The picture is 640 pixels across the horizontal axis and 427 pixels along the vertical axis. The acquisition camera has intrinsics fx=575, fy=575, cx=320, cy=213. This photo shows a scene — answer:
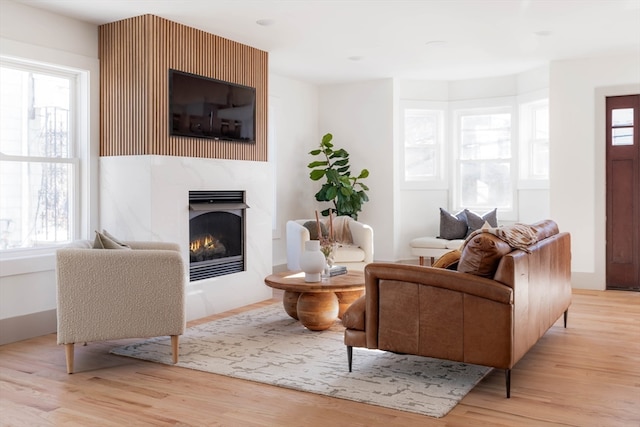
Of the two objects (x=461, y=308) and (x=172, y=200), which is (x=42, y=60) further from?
(x=461, y=308)

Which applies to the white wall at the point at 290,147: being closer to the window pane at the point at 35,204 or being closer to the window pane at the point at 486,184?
the window pane at the point at 486,184

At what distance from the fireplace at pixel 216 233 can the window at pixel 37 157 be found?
41.3 inches

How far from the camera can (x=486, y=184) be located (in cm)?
795

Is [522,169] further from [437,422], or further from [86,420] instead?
[86,420]

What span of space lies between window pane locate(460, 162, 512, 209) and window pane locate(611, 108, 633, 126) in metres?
1.54

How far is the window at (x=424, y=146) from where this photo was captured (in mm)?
8164

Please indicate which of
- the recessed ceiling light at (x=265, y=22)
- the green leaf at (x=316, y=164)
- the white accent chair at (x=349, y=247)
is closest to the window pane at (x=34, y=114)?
the recessed ceiling light at (x=265, y=22)

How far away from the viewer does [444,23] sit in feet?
17.1

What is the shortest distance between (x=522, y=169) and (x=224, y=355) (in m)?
5.13

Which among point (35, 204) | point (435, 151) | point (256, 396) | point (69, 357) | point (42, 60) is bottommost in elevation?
point (256, 396)

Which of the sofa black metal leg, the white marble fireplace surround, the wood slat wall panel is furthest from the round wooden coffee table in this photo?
the wood slat wall panel

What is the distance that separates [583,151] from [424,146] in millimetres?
2235

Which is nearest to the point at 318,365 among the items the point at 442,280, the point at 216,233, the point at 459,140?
the point at 442,280

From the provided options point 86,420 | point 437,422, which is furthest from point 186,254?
point 437,422
